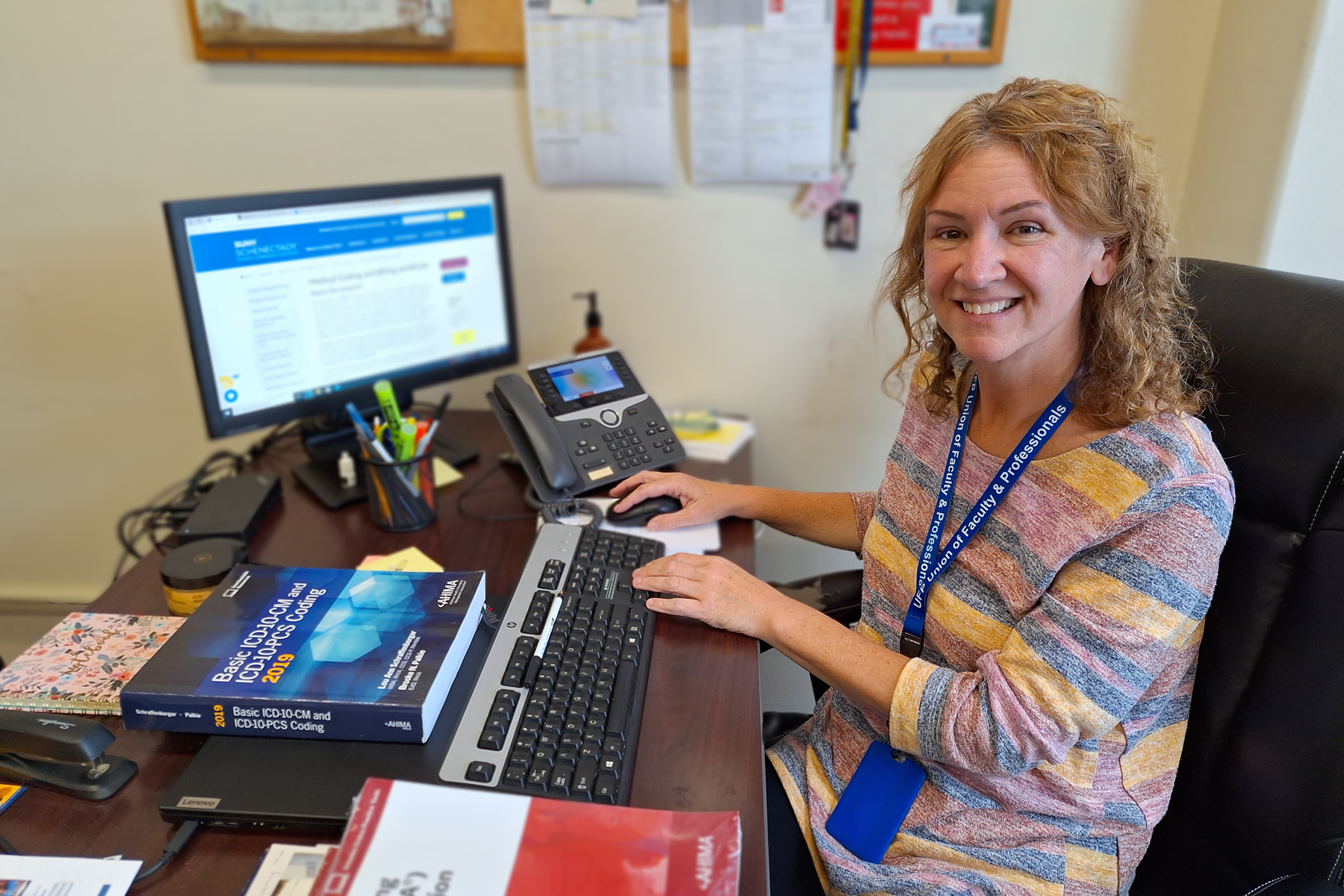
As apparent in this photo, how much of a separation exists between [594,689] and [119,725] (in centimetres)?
47

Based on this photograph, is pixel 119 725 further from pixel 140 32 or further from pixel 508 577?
pixel 140 32

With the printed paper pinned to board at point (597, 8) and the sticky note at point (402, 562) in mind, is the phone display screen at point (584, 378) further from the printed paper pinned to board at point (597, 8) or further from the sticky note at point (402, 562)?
the printed paper pinned to board at point (597, 8)

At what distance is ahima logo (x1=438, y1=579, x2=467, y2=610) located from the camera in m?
0.91

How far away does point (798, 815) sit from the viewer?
100 cm

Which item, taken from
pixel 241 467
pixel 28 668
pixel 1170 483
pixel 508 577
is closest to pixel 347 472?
pixel 241 467

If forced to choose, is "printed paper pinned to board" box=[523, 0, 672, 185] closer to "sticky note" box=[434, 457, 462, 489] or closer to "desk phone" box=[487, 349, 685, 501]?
"desk phone" box=[487, 349, 685, 501]

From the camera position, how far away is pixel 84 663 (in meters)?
0.92

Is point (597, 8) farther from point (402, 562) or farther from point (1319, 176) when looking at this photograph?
point (1319, 176)

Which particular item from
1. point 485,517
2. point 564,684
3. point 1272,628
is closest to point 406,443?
point 485,517

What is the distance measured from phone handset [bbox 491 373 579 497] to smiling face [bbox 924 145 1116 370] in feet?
1.96

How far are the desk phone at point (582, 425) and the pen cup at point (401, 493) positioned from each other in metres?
0.15

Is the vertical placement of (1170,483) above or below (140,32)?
below

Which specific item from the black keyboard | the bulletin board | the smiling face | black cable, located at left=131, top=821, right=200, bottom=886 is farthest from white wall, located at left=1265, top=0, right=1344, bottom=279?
black cable, located at left=131, top=821, right=200, bottom=886

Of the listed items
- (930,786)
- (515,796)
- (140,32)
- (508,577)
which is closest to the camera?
(515,796)
